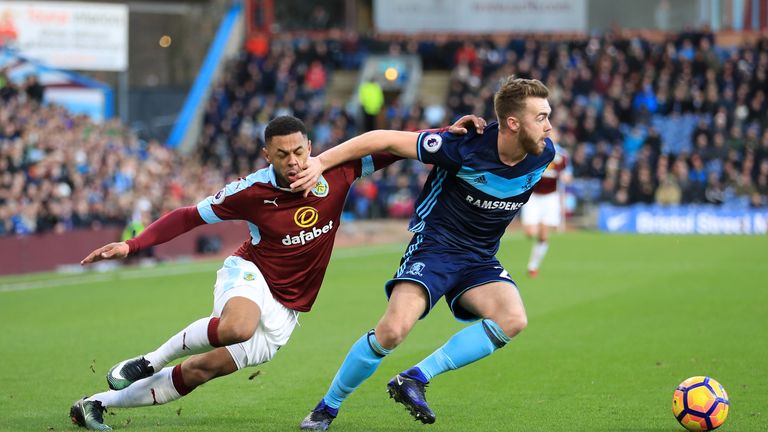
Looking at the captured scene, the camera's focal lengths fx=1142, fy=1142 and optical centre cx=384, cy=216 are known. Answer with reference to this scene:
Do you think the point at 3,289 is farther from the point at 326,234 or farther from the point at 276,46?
the point at 276,46

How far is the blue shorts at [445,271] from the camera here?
669 centimetres

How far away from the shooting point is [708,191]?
30312 mm

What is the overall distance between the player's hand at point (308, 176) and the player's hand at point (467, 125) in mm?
844

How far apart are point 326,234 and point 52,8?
2878cm

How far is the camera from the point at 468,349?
261 inches

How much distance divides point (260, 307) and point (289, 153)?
902mm

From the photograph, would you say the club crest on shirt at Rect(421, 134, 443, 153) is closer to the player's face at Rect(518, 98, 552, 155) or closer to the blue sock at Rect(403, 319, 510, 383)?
the player's face at Rect(518, 98, 552, 155)

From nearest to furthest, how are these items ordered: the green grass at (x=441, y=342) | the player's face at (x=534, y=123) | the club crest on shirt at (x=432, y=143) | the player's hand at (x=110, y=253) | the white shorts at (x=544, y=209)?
the player's hand at (x=110, y=253) → the player's face at (x=534, y=123) → the club crest on shirt at (x=432, y=143) → the green grass at (x=441, y=342) → the white shorts at (x=544, y=209)

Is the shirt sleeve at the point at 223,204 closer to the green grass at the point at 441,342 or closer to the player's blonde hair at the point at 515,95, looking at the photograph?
the green grass at the point at 441,342

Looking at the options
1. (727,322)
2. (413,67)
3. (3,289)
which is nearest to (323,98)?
(413,67)

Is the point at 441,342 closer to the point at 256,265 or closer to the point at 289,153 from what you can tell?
the point at 256,265

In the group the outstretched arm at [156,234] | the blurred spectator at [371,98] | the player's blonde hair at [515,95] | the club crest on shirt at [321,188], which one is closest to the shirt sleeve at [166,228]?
the outstretched arm at [156,234]

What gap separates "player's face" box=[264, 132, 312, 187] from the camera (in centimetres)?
655

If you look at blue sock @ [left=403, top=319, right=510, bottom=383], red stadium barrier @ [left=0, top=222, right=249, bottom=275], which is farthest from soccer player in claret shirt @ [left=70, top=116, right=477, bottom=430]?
red stadium barrier @ [left=0, top=222, right=249, bottom=275]
